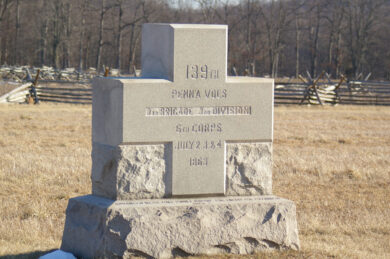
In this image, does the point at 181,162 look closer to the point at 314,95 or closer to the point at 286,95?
the point at 314,95

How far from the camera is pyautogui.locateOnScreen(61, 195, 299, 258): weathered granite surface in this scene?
5.06 m

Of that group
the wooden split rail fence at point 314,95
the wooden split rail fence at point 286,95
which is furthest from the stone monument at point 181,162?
the wooden split rail fence at point 314,95

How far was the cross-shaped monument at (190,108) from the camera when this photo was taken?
526 centimetres

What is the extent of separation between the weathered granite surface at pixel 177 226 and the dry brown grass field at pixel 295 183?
0.22 m

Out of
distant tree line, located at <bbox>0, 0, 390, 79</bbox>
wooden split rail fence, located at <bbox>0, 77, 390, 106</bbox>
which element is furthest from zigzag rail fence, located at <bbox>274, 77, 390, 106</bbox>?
distant tree line, located at <bbox>0, 0, 390, 79</bbox>

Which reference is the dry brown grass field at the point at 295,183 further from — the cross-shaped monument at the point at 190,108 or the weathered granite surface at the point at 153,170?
the cross-shaped monument at the point at 190,108

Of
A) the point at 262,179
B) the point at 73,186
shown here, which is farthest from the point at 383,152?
the point at 262,179

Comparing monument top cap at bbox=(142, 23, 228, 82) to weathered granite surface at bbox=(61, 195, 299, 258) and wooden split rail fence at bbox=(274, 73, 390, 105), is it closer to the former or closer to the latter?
weathered granite surface at bbox=(61, 195, 299, 258)

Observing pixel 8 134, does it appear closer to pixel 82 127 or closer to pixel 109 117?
pixel 82 127

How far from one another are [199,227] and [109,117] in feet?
3.86

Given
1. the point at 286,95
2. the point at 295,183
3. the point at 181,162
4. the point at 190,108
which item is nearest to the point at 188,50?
the point at 190,108

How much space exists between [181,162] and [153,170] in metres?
0.26

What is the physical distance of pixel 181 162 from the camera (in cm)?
543

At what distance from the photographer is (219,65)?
18.1 ft
